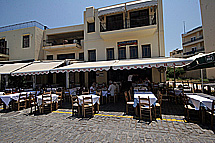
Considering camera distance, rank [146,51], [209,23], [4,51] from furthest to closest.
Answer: [209,23] < [4,51] < [146,51]

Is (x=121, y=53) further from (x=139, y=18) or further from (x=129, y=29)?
(x=139, y=18)

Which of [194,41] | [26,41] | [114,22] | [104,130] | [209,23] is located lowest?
[104,130]

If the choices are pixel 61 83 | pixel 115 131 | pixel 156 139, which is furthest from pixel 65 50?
pixel 156 139

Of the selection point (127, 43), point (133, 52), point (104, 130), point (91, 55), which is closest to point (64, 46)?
point (91, 55)

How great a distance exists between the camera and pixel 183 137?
3756 millimetres

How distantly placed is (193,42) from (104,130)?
42.2 m

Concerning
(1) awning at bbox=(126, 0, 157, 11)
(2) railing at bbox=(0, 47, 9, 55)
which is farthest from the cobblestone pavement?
(2) railing at bbox=(0, 47, 9, 55)

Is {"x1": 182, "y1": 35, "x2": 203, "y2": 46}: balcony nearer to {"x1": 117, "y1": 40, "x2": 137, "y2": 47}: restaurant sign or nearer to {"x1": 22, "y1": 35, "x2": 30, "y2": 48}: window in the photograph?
{"x1": 117, "y1": 40, "x2": 137, "y2": 47}: restaurant sign

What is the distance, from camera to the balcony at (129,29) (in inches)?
464

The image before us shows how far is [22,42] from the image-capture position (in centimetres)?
1652

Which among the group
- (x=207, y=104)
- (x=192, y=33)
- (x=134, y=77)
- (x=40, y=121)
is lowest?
(x=40, y=121)

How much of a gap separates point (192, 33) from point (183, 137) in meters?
43.6

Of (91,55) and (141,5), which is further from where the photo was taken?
(91,55)

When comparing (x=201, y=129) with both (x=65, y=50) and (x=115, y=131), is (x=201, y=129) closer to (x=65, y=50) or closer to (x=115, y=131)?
(x=115, y=131)
